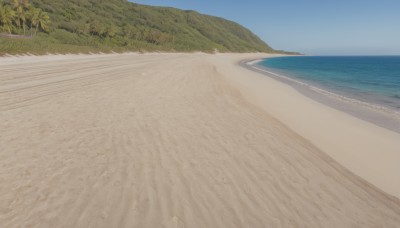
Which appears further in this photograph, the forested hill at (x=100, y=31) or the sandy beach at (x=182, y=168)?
the forested hill at (x=100, y=31)

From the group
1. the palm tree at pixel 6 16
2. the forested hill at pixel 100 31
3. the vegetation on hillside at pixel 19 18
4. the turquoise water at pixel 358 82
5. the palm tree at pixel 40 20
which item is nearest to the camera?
the turquoise water at pixel 358 82

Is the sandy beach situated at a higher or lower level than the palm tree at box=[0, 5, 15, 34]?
higher

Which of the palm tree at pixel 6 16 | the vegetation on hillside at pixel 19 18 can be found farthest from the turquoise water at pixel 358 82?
the palm tree at pixel 6 16

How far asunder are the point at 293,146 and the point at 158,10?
150440 mm

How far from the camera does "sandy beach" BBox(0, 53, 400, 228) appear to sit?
3.90 metres

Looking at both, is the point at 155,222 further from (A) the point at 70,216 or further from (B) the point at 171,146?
(B) the point at 171,146

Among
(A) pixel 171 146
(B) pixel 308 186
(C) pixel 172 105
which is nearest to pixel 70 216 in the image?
(A) pixel 171 146

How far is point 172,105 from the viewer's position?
10.3 metres

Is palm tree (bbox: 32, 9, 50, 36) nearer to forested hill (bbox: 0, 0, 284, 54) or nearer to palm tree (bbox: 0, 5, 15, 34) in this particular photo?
forested hill (bbox: 0, 0, 284, 54)

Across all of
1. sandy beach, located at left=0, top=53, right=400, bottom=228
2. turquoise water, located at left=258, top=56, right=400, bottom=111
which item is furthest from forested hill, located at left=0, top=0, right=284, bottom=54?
turquoise water, located at left=258, top=56, right=400, bottom=111

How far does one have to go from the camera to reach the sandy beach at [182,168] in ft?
12.8

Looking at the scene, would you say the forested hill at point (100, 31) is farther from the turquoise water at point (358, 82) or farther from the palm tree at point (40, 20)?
the turquoise water at point (358, 82)

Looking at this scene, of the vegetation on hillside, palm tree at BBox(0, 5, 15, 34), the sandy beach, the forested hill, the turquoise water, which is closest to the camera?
the sandy beach

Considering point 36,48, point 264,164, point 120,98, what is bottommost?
point 36,48
